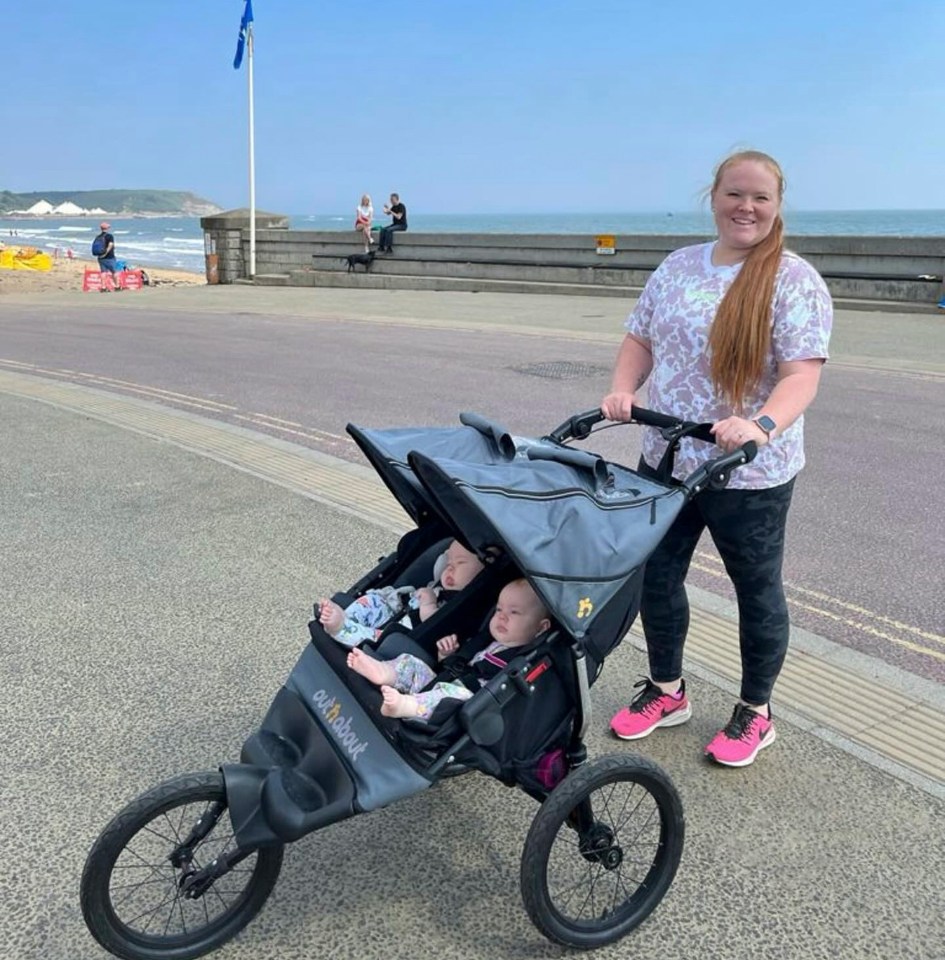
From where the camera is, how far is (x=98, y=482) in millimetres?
6227

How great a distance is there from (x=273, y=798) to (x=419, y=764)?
0.35 m

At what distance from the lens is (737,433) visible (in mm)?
2568

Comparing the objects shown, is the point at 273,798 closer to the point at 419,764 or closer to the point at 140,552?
the point at 419,764

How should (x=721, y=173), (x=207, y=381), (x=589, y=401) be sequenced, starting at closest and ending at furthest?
(x=721, y=173) < (x=589, y=401) < (x=207, y=381)

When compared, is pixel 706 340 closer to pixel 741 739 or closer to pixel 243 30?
pixel 741 739

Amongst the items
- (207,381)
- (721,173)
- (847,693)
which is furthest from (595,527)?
(207,381)

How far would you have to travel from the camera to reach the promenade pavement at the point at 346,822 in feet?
8.04

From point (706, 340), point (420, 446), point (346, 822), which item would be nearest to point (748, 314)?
point (706, 340)

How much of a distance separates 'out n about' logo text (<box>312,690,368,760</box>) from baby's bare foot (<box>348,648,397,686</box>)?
113 millimetres

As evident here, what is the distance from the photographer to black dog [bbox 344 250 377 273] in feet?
74.9

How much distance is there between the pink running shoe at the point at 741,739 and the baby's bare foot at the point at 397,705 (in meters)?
1.33

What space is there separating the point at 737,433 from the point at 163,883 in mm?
1904

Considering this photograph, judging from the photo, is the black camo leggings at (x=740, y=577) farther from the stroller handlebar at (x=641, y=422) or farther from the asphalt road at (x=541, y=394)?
the asphalt road at (x=541, y=394)

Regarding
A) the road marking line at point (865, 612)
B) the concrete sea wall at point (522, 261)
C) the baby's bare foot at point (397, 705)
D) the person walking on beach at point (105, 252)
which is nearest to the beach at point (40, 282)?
the person walking on beach at point (105, 252)
